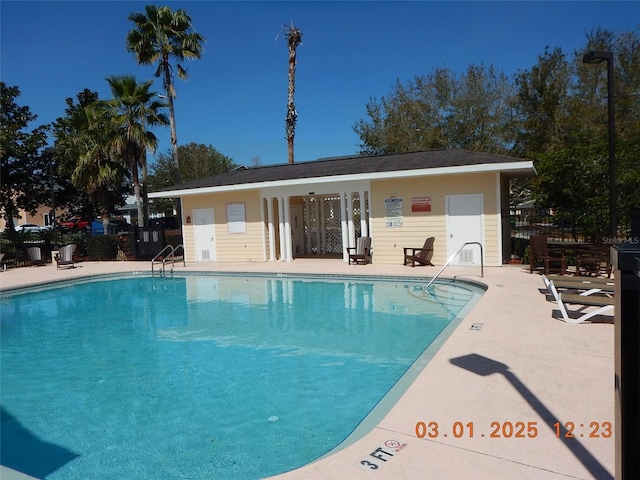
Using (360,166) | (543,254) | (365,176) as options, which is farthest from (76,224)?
(543,254)

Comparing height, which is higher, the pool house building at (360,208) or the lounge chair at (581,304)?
the pool house building at (360,208)

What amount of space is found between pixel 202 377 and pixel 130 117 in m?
17.4

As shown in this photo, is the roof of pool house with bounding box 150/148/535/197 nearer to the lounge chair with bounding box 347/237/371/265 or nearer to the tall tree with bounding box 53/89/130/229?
the lounge chair with bounding box 347/237/371/265

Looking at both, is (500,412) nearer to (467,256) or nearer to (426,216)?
(467,256)

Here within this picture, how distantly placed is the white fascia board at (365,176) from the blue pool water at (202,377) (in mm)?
3796

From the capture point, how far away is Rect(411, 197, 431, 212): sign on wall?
14151mm

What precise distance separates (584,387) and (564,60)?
26.4 meters

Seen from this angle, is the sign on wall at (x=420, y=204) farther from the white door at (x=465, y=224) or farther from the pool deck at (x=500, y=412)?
the pool deck at (x=500, y=412)

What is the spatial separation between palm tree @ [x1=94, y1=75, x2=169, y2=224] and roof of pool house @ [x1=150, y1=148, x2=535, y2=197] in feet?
11.1

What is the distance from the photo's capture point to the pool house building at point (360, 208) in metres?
13.4

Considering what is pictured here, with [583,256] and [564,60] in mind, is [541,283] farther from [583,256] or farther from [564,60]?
[564,60]

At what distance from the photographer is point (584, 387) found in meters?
4.20

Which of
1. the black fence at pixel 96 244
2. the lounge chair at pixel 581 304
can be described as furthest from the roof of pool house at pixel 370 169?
the lounge chair at pixel 581 304

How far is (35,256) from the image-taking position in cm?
1983
